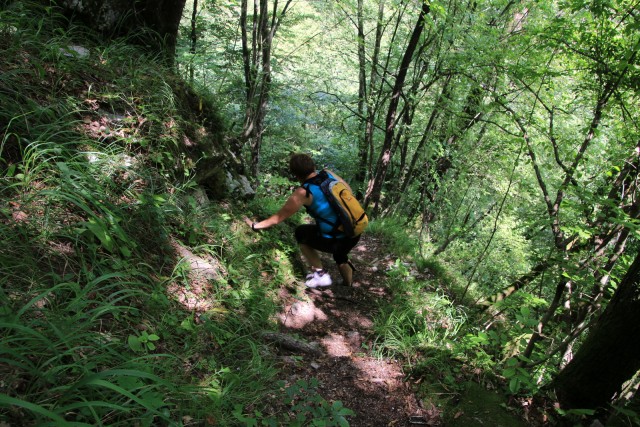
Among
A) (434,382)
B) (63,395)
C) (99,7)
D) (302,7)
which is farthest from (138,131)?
(302,7)

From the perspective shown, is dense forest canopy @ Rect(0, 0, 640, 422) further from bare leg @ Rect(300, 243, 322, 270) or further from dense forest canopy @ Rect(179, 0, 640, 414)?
bare leg @ Rect(300, 243, 322, 270)

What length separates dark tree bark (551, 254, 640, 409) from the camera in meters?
2.31

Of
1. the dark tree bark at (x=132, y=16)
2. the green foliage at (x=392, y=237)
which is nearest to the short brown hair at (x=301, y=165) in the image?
the dark tree bark at (x=132, y=16)

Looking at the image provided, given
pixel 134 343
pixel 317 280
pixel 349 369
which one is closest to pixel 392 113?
pixel 317 280

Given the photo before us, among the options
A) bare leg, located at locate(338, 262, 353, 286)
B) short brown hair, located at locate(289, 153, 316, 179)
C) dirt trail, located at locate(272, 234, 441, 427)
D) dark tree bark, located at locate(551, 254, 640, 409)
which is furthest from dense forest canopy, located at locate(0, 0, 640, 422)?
short brown hair, located at locate(289, 153, 316, 179)

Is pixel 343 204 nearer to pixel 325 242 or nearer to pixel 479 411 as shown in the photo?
pixel 325 242

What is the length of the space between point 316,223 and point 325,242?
288mm

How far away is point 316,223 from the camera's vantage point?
4.17m

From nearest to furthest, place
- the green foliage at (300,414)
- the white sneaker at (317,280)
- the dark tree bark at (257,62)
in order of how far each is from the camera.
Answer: the green foliage at (300,414) → the white sneaker at (317,280) → the dark tree bark at (257,62)

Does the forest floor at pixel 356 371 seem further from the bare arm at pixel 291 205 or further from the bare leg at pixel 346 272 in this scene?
the bare arm at pixel 291 205

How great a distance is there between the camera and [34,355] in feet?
5.18

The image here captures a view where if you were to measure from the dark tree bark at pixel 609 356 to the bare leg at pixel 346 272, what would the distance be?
2598 mm

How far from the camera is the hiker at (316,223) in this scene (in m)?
3.89

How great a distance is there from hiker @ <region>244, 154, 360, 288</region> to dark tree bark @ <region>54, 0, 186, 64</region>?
8.23ft
